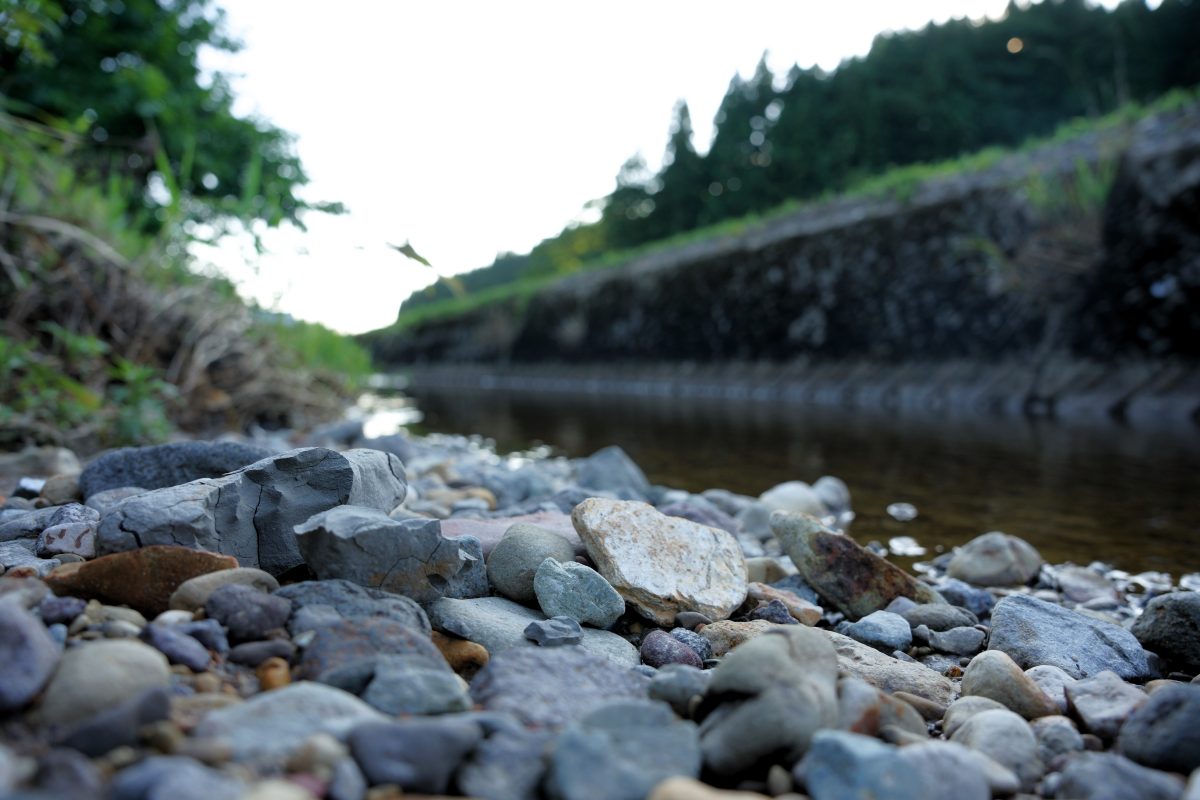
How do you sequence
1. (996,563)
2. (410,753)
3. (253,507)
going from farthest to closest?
(996,563)
(253,507)
(410,753)

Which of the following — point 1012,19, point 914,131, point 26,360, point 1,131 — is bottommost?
point 26,360

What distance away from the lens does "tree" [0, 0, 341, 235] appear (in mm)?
Answer: 5484

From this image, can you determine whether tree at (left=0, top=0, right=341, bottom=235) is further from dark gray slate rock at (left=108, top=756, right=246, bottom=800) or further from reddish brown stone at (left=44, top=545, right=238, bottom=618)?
dark gray slate rock at (left=108, top=756, right=246, bottom=800)

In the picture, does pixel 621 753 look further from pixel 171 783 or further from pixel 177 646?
pixel 177 646

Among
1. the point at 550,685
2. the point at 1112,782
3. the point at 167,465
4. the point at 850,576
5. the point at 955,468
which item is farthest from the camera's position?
the point at 955,468

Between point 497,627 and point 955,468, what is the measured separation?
354cm

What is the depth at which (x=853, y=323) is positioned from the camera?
1051 cm

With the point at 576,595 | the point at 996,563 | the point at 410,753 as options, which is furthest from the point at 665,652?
the point at 996,563

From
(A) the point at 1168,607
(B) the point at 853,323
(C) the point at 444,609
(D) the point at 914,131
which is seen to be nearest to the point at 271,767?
(C) the point at 444,609

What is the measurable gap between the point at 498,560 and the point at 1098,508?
277 centimetres

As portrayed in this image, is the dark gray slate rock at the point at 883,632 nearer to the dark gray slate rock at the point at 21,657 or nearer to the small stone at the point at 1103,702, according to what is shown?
the small stone at the point at 1103,702

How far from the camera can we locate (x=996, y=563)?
2225 millimetres

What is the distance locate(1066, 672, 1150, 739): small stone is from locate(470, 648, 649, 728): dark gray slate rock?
71cm

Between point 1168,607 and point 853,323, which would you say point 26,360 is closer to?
point 1168,607
